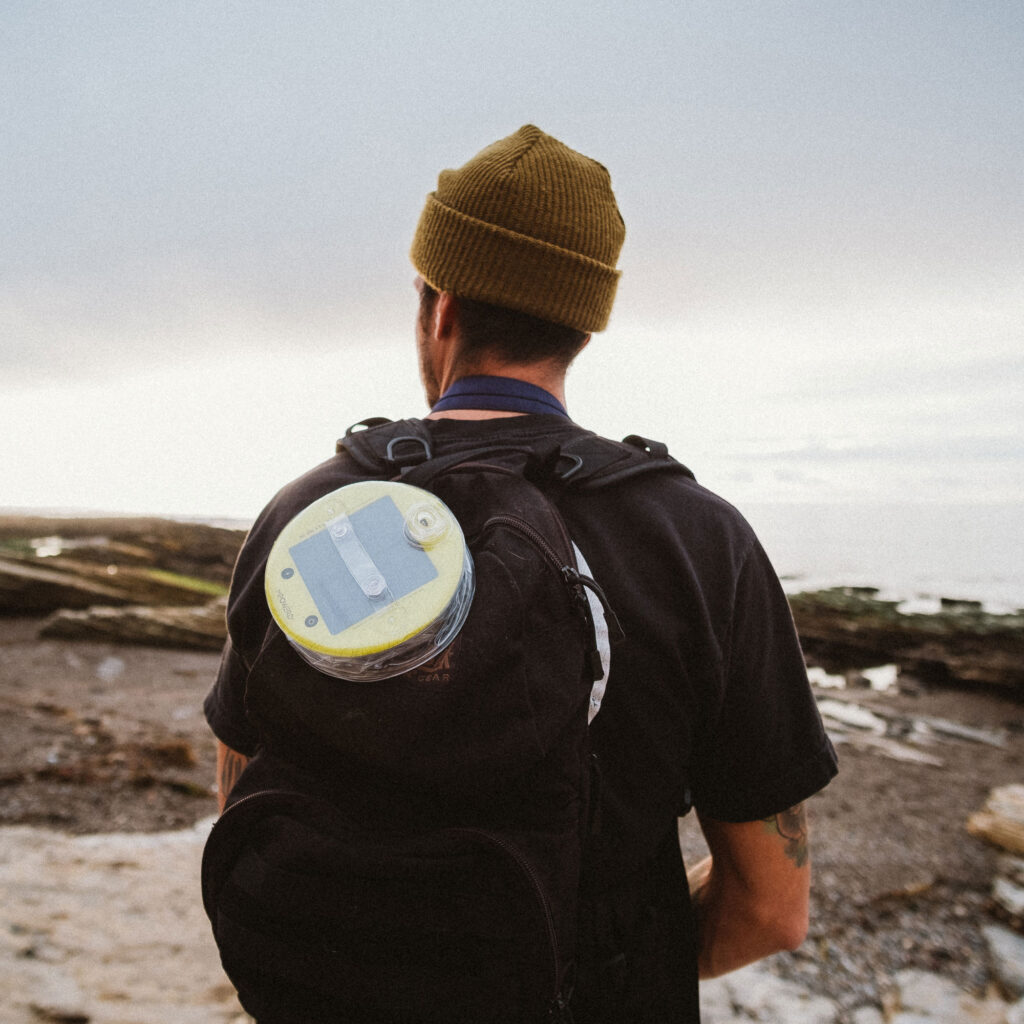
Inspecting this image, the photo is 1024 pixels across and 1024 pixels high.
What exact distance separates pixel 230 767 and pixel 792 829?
1350 mm

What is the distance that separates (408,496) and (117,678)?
30.7 feet

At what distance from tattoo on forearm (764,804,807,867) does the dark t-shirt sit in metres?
0.11

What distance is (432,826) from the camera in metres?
1.05

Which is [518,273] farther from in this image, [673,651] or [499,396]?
[673,651]

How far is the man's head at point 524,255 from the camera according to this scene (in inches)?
58.1

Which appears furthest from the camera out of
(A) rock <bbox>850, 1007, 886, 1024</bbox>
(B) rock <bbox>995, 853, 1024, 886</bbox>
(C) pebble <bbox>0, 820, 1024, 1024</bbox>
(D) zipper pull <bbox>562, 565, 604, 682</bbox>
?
(B) rock <bbox>995, 853, 1024, 886</bbox>

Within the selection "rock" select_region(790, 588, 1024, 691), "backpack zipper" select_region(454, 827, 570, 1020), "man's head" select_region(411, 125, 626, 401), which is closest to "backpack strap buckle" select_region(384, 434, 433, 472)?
"man's head" select_region(411, 125, 626, 401)

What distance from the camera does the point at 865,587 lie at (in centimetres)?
1455

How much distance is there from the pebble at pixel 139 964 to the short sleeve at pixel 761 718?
2492 mm

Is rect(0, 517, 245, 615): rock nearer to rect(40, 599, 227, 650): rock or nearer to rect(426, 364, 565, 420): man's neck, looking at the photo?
rect(40, 599, 227, 650): rock

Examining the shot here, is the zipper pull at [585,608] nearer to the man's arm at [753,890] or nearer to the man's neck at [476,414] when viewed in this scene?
the man's neck at [476,414]

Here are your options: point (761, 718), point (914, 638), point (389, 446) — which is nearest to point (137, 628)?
point (389, 446)

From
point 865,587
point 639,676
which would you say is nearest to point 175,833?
point 639,676

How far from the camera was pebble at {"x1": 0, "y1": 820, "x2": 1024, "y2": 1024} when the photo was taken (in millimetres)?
2664
